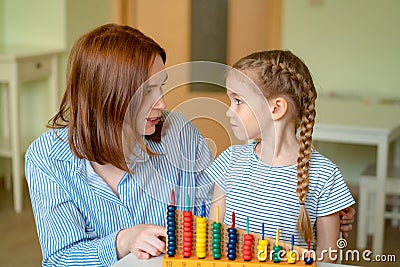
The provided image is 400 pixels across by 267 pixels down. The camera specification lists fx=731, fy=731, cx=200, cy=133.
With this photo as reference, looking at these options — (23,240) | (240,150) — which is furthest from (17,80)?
(240,150)

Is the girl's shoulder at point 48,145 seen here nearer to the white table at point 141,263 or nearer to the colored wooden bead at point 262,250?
the white table at point 141,263

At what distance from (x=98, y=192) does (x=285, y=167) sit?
1.33ft

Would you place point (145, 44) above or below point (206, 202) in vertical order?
above

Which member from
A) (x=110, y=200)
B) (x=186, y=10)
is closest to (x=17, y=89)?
(x=186, y=10)

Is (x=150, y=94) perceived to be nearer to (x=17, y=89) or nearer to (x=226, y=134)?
(x=226, y=134)

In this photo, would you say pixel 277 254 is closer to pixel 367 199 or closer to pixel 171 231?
pixel 171 231

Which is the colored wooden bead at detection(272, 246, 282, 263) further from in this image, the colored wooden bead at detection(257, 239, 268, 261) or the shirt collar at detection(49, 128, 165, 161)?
the shirt collar at detection(49, 128, 165, 161)

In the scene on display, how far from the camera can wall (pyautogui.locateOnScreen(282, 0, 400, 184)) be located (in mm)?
4113

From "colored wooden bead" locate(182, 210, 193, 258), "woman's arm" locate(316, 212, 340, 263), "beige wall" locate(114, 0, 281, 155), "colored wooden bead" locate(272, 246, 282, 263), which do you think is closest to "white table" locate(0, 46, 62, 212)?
"beige wall" locate(114, 0, 281, 155)

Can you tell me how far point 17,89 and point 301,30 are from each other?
1.66 meters

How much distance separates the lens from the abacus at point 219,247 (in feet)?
4.00

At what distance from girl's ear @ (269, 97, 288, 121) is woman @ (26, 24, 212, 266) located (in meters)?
0.23

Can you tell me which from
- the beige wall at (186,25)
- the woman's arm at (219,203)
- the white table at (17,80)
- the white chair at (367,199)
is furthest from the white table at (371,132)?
the woman's arm at (219,203)

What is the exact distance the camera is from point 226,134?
1.45m
